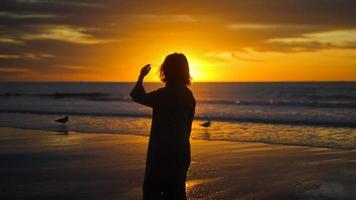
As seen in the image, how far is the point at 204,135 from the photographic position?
15.9 meters

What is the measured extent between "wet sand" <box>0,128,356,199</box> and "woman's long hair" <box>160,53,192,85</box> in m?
3.45

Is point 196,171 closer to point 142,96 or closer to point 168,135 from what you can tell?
point 168,135

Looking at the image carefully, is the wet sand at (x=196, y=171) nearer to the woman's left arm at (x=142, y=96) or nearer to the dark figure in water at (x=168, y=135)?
the dark figure in water at (x=168, y=135)

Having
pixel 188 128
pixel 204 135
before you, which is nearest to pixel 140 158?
pixel 204 135

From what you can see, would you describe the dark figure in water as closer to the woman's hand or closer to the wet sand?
the woman's hand

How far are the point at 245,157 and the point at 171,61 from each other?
289 inches

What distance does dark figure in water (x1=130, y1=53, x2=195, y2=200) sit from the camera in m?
3.56

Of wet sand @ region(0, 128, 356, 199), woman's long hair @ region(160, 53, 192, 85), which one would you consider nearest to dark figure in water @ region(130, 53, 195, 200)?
woman's long hair @ region(160, 53, 192, 85)

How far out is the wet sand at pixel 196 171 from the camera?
22.9ft

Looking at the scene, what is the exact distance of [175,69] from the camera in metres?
3.63

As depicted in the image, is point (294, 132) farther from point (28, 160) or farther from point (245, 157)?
point (28, 160)

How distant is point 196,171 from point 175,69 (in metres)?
5.34

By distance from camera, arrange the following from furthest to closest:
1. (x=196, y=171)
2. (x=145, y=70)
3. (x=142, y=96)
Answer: (x=196, y=171) < (x=145, y=70) < (x=142, y=96)

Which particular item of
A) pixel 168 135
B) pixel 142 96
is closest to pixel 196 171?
pixel 168 135
